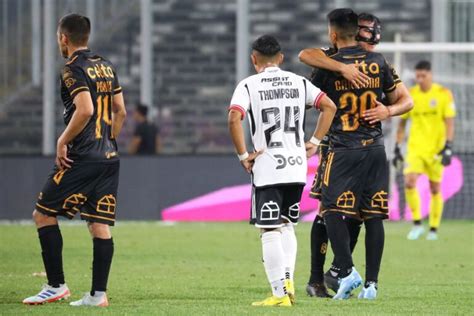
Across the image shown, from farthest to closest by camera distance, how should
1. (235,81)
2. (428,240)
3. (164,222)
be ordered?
(235,81)
(164,222)
(428,240)

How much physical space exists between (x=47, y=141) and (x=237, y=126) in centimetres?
1435

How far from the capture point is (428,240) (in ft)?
53.1

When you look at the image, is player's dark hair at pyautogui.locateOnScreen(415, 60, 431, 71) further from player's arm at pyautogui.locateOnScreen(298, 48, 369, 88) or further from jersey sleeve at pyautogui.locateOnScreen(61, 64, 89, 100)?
jersey sleeve at pyautogui.locateOnScreen(61, 64, 89, 100)

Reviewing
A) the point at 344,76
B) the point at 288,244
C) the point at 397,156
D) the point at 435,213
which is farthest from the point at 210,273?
the point at 435,213

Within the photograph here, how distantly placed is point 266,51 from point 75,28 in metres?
1.36

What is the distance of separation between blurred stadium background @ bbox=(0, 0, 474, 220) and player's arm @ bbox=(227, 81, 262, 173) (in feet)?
36.0

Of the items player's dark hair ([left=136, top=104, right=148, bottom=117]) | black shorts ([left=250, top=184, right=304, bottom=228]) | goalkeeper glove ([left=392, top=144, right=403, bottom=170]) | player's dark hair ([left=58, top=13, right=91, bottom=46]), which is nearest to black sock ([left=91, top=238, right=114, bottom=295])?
black shorts ([left=250, top=184, right=304, bottom=228])

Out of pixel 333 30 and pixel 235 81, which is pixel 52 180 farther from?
pixel 235 81

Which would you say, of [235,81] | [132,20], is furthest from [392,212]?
[132,20]

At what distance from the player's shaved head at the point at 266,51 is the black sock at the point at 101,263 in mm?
1687

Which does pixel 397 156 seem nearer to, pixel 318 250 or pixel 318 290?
pixel 318 250

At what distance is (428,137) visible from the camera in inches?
669

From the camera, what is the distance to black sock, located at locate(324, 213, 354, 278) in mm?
9094

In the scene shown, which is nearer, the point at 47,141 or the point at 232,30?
the point at 47,141
